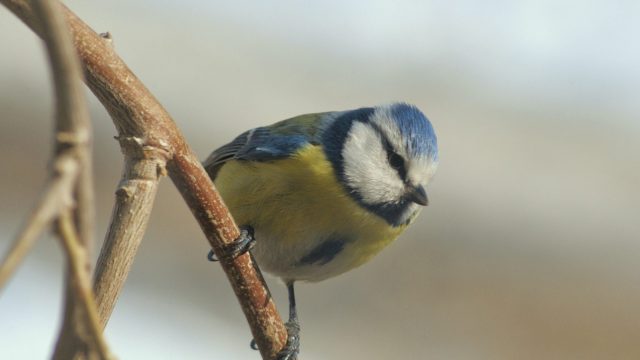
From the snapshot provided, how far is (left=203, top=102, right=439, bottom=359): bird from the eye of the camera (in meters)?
1.69

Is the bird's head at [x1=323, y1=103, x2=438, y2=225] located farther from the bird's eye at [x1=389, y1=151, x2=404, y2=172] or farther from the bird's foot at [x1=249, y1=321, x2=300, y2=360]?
the bird's foot at [x1=249, y1=321, x2=300, y2=360]

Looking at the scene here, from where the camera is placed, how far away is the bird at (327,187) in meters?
1.69

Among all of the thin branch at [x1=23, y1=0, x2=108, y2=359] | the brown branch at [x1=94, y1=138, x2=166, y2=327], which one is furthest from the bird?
the thin branch at [x1=23, y1=0, x2=108, y2=359]

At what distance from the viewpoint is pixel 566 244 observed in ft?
14.0

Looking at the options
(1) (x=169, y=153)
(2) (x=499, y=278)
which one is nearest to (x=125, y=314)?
(2) (x=499, y=278)

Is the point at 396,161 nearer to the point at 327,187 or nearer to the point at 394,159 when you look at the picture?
the point at 394,159

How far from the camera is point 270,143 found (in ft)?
5.93

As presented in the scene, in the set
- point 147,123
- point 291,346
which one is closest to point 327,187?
point 291,346

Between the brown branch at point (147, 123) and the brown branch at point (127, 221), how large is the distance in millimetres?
15

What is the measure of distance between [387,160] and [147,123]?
908 millimetres

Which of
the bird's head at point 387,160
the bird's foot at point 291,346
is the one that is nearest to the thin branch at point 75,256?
the bird's foot at point 291,346

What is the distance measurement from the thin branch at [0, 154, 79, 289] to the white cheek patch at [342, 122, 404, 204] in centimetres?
132

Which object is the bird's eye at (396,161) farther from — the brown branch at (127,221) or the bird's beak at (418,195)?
the brown branch at (127,221)

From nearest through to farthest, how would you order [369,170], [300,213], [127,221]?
1. [127,221]
2. [300,213]
3. [369,170]
